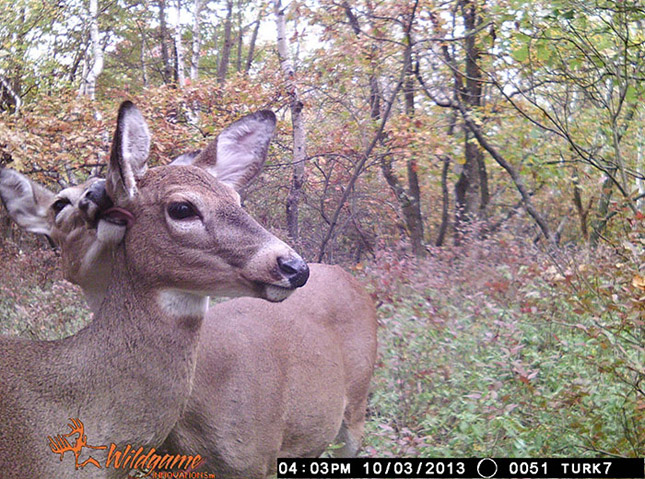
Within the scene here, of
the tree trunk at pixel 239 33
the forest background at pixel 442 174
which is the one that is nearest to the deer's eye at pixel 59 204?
the forest background at pixel 442 174

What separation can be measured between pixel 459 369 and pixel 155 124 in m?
5.57

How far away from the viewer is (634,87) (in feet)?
18.4

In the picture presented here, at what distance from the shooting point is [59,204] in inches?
116

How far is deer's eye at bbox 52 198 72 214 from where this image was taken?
115 inches

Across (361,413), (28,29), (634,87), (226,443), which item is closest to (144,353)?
(226,443)

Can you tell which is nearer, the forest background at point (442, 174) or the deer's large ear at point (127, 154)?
the deer's large ear at point (127, 154)

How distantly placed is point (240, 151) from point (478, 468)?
94.8 inches

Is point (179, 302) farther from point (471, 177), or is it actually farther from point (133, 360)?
point (471, 177)

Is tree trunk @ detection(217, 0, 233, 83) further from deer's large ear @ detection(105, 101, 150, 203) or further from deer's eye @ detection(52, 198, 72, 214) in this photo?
deer's large ear @ detection(105, 101, 150, 203)

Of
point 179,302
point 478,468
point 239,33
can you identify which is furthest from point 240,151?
point 239,33

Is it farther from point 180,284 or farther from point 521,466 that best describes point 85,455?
point 521,466

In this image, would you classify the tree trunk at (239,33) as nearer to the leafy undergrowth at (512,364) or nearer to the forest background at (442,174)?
the forest background at (442,174)

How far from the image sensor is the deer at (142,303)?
231 cm

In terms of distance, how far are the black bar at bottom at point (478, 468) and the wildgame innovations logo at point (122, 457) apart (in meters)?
1.02
